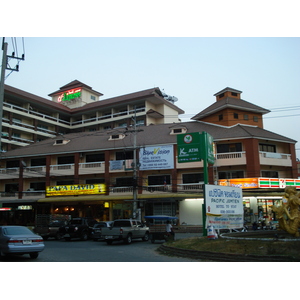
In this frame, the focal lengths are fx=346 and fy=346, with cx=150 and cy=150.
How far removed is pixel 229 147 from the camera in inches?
1480

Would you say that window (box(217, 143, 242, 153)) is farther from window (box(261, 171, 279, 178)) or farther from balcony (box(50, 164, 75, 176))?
balcony (box(50, 164, 75, 176))

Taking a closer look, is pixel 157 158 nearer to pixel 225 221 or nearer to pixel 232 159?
pixel 232 159

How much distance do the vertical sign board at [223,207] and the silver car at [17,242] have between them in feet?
31.6

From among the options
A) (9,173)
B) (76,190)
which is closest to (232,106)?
(76,190)

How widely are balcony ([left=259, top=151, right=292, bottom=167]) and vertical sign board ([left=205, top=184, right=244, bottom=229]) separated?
15.6 meters

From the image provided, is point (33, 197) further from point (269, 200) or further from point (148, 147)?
point (269, 200)

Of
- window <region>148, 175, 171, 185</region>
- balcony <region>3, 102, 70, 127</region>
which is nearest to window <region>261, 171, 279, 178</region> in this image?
window <region>148, 175, 171, 185</region>

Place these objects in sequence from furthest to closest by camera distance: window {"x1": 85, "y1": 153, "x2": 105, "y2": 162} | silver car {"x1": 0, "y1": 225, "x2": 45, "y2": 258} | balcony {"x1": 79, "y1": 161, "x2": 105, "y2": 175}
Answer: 1. window {"x1": 85, "y1": 153, "x2": 105, "y2": 162}
2. balcony {"x1": 79, "y1": 161, "x2": 105, "y2": 175}
3. silver car {"x1": 0, "y1": 225, "x2": 45, "y2": 258}

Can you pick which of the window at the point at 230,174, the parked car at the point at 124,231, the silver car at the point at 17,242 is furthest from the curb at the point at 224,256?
the window at the point at 230,174

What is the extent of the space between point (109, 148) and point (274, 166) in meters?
18.7

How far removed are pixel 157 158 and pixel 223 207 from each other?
1764 cm

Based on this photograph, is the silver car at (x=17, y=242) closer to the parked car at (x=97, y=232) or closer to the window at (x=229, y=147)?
the parked car at (x=97, y=232)

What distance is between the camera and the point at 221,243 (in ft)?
52.5

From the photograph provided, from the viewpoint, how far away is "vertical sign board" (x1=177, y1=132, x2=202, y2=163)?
76.4ft
